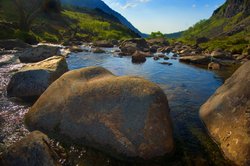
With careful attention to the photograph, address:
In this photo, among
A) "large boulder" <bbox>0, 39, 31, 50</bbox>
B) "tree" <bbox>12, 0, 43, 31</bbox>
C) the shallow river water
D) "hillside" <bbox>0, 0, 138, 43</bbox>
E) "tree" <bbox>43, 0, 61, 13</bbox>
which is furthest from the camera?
"tree" <bbox>43, 0, 61, 13</bbox>

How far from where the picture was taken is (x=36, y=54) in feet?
100

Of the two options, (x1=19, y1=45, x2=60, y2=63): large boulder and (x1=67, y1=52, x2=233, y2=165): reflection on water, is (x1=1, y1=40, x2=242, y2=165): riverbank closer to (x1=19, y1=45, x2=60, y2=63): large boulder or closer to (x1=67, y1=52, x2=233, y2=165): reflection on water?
(x1=67, y1=52, x2=233, y2=165): reflection on water

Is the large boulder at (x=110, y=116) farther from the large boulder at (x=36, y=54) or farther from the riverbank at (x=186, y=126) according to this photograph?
the large boulder at (x=36, y=54)

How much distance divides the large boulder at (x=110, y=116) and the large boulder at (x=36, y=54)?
1790cm

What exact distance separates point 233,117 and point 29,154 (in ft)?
28.4

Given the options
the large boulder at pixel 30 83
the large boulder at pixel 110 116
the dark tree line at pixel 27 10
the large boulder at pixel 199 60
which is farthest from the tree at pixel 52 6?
the large boulder at pixel 110 116

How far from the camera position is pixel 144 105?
1128 centimetres

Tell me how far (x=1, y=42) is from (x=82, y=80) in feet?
100

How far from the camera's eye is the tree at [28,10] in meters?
63.5

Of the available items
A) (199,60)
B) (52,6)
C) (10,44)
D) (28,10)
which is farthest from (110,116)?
(52,6)

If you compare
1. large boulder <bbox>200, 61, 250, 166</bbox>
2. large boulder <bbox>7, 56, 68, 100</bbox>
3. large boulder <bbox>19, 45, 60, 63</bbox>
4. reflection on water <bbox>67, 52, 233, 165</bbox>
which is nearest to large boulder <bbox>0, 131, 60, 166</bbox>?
reflection on water <bbox>67, 52, 233, 165</bbox>

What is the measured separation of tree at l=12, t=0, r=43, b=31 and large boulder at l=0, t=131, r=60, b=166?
194 feet

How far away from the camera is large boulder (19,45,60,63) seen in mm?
29609

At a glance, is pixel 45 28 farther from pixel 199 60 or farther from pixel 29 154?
pixel 29 154
